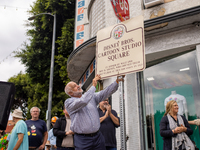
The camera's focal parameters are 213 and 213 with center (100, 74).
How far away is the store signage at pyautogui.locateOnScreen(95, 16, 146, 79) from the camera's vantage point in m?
3.04

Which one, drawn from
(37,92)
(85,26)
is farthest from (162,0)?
(37,92)

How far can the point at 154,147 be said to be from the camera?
5.58 metres

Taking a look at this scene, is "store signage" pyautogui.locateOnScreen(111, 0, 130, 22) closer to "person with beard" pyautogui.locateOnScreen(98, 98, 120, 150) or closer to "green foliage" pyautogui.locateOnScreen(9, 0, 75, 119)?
"person with beard" pyautogui.locateOnScreen(98, 98, 120, 150)

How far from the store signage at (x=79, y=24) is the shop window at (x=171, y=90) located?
622cm

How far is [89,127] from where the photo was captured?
10.8 feet

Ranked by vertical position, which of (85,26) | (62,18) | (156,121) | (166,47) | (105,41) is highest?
(62,18)

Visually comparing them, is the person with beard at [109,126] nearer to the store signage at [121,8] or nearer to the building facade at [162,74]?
the building facade at [162,74]

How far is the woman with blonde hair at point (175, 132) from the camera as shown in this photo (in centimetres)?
404

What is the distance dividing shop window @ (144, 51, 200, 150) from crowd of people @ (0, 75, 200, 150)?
0.66m

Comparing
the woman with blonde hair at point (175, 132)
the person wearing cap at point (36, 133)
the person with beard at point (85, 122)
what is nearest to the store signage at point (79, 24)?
the person wearing cap at point (36, 133)

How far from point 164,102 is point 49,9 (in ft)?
51.8

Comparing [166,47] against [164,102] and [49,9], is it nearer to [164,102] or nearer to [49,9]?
[164,102]

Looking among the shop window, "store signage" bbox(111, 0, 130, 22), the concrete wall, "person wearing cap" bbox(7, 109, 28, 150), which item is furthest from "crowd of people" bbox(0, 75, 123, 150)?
"store signage" bbox(111, 0, 130, 22)

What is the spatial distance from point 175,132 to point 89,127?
181 centimetres
